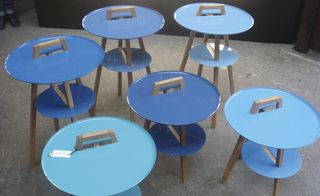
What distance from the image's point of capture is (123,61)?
2.53m

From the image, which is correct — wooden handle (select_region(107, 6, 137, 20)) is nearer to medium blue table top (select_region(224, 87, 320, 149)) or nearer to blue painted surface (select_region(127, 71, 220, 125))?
blue painted surface (select_region(127, 71, 220, 125))

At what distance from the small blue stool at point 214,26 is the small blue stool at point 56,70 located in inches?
27.7

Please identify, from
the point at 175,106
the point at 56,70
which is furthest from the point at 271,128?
the point at 56,70

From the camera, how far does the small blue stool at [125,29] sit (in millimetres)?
2400

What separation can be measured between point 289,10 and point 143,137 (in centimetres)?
242

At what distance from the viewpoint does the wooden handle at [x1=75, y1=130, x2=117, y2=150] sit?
1663 mm

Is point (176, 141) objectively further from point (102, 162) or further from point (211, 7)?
point (211, 7)

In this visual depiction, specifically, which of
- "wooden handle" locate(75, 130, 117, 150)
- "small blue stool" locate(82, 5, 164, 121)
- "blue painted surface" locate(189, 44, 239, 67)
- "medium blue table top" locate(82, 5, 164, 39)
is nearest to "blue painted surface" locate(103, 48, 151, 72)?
"small blue stool" locate(82, 5, 164, 121)

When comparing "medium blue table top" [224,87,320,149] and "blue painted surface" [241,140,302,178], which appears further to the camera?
"blue painted surface" [241,140,302,178]

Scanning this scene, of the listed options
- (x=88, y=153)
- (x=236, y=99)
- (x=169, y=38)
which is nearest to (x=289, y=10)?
(x=169, y=38)

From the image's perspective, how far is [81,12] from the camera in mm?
3766

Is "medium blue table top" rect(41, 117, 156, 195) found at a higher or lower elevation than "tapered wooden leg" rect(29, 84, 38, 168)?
higher

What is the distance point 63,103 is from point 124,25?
2.33 feet

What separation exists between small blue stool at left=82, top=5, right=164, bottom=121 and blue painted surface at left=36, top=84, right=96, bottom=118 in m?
0.29
